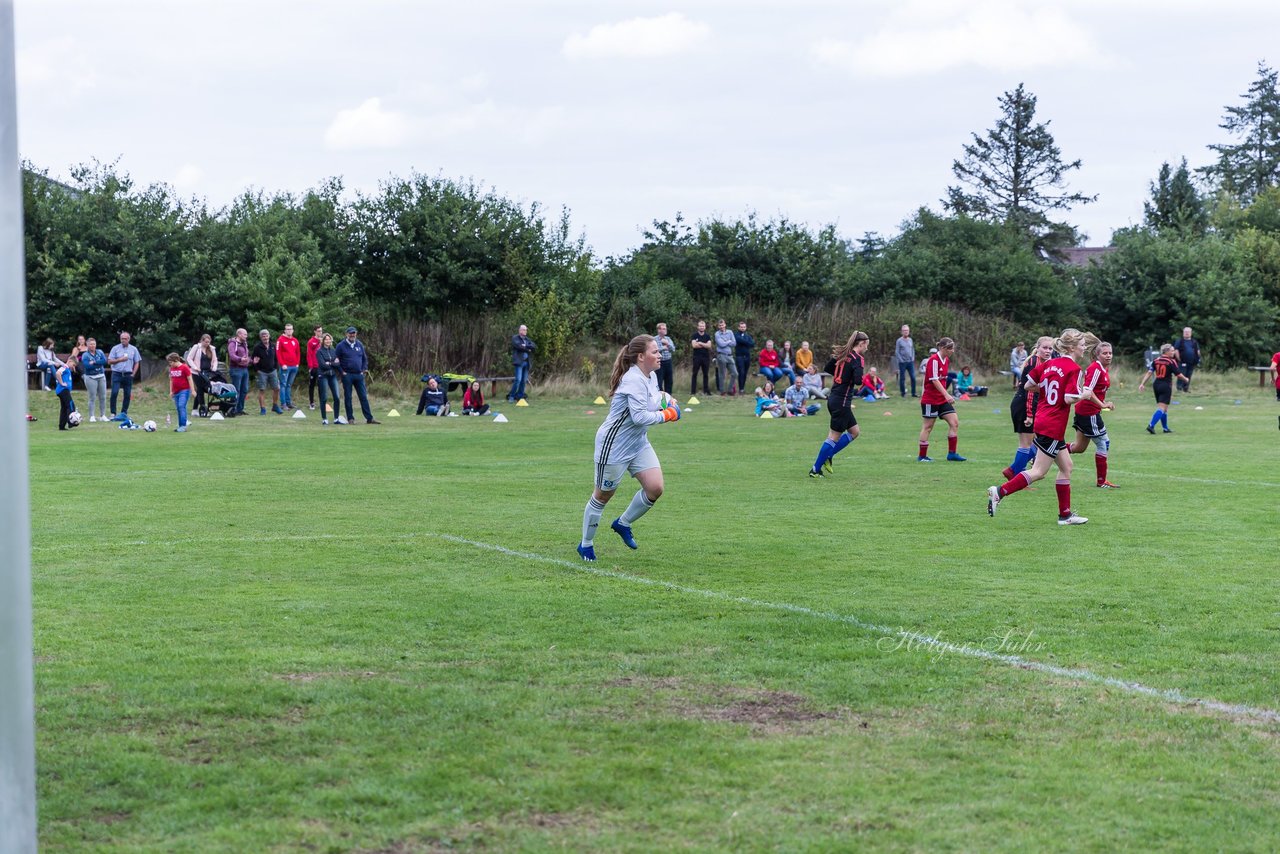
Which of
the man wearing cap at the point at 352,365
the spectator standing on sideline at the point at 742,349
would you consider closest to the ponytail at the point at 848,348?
the man wearing cap at the point at 352,365

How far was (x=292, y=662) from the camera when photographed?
6.92m

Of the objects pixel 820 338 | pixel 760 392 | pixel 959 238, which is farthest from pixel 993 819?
pixel 959 238

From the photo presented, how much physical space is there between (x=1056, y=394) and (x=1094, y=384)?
1531 millimetres

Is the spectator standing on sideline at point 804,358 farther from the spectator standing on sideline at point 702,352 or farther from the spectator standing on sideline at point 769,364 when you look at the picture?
the spectator standing on sideline at point 702,352

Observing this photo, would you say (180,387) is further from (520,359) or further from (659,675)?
(659,675)

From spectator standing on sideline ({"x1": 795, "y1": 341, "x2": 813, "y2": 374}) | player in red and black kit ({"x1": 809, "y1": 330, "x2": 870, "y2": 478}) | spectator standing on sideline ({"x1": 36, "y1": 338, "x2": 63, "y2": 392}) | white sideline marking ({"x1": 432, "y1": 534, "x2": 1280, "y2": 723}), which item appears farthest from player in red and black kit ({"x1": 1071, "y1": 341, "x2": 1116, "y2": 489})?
spectator standing on sideline ({"x1": 36, "y1": 338, "x2": 63, "y2": 392})

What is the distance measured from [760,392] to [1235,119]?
66504 millimetres

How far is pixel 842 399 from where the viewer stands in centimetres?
1730

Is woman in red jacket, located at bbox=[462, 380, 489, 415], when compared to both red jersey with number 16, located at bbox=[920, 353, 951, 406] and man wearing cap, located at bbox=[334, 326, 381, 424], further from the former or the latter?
red jersey with number 16, located at bbox=[920, 353, 951, 406]

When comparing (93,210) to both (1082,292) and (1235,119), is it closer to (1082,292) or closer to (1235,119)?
(1082,292)

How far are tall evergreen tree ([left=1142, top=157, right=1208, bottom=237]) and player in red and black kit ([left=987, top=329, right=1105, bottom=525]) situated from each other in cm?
5740

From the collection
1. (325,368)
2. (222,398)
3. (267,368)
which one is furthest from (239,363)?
(325,368)

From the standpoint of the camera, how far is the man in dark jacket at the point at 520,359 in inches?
1346

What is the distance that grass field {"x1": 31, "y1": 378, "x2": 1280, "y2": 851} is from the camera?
469 cm
